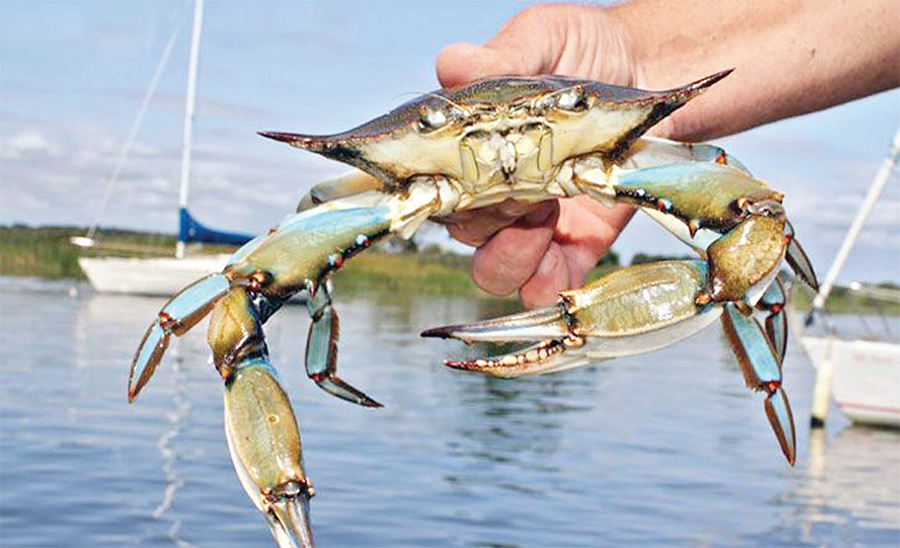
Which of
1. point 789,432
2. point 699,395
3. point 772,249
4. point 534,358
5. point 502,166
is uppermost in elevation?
point 502,166

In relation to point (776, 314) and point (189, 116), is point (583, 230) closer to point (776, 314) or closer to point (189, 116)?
point (776, 314)

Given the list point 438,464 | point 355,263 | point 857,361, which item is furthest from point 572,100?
point 355,263

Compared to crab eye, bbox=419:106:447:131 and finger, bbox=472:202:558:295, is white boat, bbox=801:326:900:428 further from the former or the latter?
crab eye, bbox=419:106:447:131

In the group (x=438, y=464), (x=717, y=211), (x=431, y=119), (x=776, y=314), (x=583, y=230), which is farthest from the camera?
(x=438, y=464)

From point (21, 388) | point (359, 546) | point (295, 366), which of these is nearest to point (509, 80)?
point (359, 546)

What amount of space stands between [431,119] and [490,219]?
142 cm

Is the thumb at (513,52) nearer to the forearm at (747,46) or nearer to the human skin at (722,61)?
the human skin at (722,61)

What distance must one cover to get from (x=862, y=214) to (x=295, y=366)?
12.7m


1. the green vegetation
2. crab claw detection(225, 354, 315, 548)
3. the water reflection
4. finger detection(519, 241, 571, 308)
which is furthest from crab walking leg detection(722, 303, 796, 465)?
the green vegetation

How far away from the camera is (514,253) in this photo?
5.50 metres

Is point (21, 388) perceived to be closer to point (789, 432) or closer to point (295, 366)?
point (295, 366)

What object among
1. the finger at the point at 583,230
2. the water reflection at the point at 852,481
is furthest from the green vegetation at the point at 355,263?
the finger at the point at 583,230

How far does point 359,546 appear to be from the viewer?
13516mm

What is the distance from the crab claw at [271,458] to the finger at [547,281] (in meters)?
2.29
